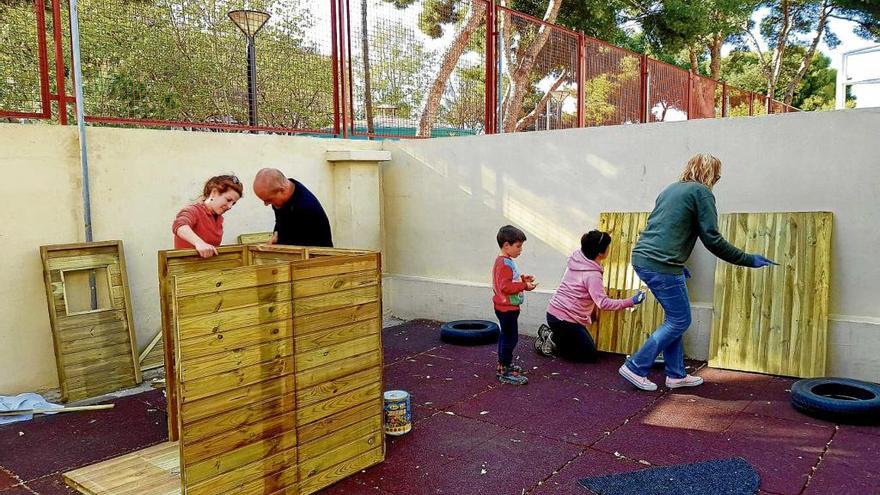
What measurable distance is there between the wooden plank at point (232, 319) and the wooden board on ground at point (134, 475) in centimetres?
101

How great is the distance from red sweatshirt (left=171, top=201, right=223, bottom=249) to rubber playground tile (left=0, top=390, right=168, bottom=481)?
1297 mm

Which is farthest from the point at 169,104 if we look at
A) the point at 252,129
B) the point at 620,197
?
the point at 620,197

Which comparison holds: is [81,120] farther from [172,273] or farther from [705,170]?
[705,170]

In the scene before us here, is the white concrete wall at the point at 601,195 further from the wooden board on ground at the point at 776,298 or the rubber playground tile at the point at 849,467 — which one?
the rubber playground tile at the point at 849,467

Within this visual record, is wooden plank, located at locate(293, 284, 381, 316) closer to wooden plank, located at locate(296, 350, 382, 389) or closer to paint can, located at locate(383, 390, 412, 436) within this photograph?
wooden plank, located at locate(296, 350, 382, 389)

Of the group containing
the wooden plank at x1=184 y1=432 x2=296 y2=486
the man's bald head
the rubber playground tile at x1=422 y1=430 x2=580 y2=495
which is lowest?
the rubber playground tile at x1=422 y1=430 x2=580 y2=495

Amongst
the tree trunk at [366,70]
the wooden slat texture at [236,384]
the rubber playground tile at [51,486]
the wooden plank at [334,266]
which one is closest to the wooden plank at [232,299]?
the wooden slat texture at [236,384]

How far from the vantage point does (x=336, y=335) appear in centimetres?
337

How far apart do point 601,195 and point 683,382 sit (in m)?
2.09

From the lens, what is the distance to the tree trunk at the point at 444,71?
8.33 meters

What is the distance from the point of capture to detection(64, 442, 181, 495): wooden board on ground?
3234 mm

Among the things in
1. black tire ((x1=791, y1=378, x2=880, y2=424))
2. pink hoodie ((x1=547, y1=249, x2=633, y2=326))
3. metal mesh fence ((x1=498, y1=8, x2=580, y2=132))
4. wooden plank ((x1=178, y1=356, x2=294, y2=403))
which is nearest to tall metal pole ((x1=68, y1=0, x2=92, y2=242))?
wooden plank ((x1=178, y1=356, x2=294, y2=403))

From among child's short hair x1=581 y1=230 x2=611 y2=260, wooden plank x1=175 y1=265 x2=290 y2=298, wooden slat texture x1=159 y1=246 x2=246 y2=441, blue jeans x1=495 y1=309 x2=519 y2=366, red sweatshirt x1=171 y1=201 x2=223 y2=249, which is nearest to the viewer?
wooden plank x1=175 y1=265 x2=290 y2=298

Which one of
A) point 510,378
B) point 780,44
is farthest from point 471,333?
point 780,44
